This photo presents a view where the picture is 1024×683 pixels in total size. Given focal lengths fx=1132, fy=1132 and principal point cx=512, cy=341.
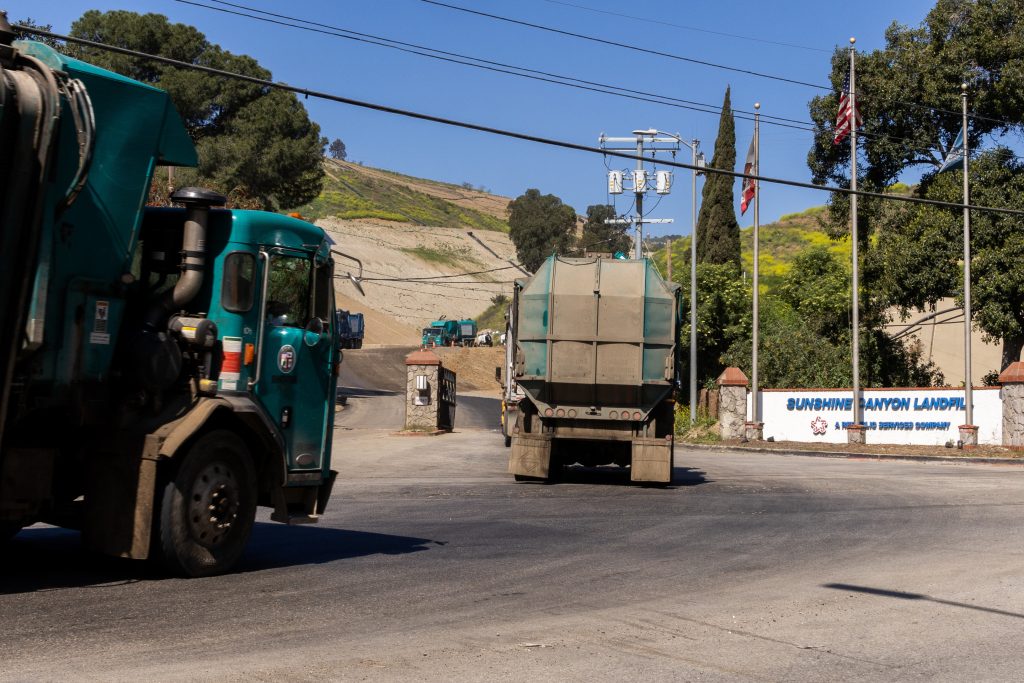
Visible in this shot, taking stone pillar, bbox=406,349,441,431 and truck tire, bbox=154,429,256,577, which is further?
stone pillar, bbox=406,349,441,431

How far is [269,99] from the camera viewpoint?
56781 mm

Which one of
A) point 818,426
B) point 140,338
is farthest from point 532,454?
point 818,426

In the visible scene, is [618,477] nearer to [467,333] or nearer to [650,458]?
[650,458]

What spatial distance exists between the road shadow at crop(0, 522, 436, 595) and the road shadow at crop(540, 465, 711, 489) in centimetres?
816

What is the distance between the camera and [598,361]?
18250mm

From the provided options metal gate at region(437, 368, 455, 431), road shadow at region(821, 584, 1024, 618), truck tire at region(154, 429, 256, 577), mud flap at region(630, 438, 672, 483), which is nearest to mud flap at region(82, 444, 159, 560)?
truck tire at region(154, 429, 256, 577)

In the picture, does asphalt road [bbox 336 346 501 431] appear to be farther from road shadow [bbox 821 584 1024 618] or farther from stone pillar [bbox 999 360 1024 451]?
road shadow [bbox 821 584 1024 618]

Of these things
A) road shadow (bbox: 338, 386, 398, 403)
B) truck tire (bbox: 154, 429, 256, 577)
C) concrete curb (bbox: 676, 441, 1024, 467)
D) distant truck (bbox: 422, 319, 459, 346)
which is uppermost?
distant truck (bbox: 422, 319, 459, 346)

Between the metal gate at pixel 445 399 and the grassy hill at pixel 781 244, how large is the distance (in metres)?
49.4

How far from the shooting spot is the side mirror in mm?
9688

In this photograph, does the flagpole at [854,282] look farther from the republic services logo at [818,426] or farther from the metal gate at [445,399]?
the metal gate at [445,399]

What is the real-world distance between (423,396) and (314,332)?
23.6 metres

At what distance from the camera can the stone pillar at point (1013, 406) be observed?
30.6 metres

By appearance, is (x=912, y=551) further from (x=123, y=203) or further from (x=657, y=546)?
(x=123, y=203)
